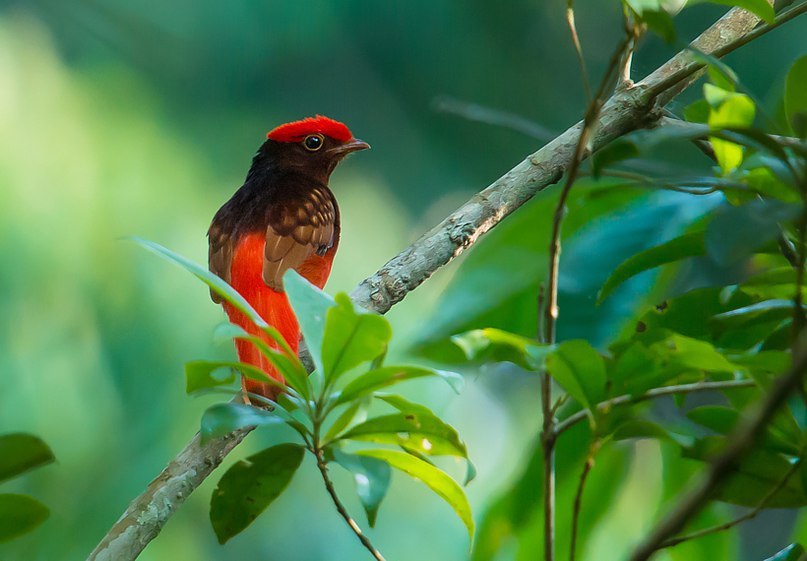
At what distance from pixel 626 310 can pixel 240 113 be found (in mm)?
4616

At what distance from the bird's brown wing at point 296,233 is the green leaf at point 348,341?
4.88ft

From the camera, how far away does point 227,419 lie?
2.80ft

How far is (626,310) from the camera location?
137cm

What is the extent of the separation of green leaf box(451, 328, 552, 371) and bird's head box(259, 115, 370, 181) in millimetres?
2364

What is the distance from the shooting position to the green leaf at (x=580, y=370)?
2.55 feet

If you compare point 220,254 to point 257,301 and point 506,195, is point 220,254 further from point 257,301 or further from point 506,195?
point 506,195

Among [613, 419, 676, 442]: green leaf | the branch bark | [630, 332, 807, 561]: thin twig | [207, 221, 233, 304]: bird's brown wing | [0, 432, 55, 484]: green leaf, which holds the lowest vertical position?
[630, 332, 807, 561]: thin twig

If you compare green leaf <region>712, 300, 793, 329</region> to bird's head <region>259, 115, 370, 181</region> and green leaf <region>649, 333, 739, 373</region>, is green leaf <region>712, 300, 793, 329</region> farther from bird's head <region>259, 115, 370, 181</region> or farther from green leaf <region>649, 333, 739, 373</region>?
bird's head <region>259, 115, 370, 181</region>

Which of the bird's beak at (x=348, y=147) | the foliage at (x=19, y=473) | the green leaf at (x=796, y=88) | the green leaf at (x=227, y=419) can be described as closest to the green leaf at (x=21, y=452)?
the foliage at (x=19, y=473)

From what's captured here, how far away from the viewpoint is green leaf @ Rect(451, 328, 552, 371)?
2.49 feet

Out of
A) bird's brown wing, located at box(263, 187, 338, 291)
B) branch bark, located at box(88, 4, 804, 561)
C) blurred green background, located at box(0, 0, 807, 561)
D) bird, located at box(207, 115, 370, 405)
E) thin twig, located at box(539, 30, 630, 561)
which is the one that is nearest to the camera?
thin twig, located at box(539, 30, 630, 561)

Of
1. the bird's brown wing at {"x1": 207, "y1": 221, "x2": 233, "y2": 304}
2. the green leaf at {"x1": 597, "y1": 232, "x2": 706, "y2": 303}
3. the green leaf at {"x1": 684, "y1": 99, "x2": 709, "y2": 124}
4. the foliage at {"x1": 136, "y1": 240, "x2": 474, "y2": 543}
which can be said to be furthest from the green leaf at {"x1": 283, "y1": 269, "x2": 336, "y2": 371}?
the bird's brown wing at {"x1": 207, "y1": 221, "x2": 233, "y2": 304}

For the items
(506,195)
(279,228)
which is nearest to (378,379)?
(506,195)

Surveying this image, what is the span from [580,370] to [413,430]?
19cm
